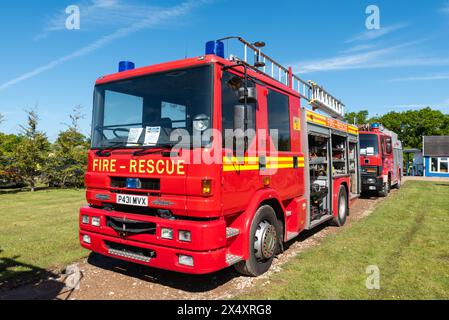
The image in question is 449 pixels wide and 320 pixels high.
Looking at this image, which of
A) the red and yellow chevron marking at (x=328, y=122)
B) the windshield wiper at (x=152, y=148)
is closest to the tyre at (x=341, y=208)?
the red and yellow chevron marking at (x=328, y=122)

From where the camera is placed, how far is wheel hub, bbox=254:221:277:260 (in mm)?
4453

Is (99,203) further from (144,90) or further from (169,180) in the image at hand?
(144,90)

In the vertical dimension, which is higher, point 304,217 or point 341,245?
point 304,217

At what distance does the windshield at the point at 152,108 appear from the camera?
385cm

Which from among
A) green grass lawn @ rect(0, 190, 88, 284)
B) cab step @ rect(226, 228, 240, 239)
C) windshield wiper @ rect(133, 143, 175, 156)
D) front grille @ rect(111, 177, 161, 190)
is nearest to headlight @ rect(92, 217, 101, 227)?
front grille @ rect(111, 177, 161, 190)

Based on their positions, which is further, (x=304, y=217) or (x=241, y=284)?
(x=304, y=217)

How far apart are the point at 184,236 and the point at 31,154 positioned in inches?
624

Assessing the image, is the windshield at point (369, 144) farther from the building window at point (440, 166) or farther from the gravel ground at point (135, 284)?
the building window at point (440, 166)

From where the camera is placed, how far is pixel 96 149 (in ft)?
15.1

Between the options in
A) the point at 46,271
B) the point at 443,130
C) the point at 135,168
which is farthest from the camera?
the point at 443,130

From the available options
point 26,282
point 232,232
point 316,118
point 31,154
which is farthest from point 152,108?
point 31,154

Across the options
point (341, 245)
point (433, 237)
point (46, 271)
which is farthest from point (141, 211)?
point (433, 237)

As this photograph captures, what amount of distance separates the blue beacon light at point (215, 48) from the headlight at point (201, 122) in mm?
856

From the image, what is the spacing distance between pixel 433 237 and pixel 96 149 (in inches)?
254
